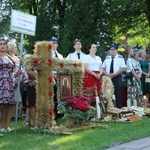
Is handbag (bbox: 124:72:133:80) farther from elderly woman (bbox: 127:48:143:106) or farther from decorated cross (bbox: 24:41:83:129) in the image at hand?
decorated cross (bbox: 24:41:83:129)

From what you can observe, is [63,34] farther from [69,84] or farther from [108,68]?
[69,84]

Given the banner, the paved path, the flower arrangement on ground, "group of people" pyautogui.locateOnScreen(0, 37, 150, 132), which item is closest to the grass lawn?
the paved path

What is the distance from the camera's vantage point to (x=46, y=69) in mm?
7238

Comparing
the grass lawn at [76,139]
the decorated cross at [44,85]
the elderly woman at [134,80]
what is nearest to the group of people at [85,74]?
the elderly woman at [134,80]

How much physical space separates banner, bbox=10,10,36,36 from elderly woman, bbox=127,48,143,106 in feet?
13.3

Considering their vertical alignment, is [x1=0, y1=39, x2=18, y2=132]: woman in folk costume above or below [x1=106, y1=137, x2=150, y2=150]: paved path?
above

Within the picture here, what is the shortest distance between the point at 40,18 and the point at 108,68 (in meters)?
10.8

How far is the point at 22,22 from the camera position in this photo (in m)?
7.20

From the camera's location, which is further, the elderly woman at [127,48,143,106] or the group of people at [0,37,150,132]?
the elderly woman at [127,48,143,106]

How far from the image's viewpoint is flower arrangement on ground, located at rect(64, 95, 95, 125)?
728cm

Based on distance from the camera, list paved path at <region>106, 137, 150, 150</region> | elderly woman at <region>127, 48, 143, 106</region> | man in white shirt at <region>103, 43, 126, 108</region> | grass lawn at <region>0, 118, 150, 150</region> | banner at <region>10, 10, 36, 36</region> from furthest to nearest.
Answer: elderly woman at <region>127, 48, 143, 106</region>
man in white shirt at <region>103, 43, 126, 108</region>
banner at <region>10, 10, 36, 36</region>
grass lawn at <region>0, 118, 150, 150</region>
paved path at <region>106, 137, 150, 150</region>

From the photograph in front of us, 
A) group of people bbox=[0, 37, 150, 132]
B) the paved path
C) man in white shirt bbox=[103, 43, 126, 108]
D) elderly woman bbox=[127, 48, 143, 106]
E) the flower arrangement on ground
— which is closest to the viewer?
the paved path

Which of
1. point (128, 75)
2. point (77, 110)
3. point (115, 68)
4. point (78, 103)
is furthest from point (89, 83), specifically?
point (128, 75)

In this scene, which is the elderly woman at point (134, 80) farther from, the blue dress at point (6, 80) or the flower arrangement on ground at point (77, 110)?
the blue dress at point (6, 80)
